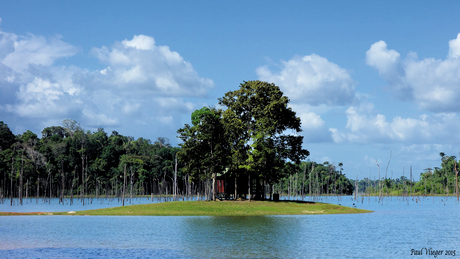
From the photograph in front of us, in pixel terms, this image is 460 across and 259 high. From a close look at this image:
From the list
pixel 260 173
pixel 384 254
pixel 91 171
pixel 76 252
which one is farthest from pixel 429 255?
pixel 91 171

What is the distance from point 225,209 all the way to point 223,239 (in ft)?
96.6

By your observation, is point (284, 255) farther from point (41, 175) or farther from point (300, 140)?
point (41, 175)

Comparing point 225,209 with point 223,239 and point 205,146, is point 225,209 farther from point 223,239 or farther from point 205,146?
point 223,239

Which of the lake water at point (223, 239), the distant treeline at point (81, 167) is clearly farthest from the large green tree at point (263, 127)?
the distant treeline at point (81, 167)

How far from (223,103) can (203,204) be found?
766 inches

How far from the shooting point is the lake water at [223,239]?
33375mm

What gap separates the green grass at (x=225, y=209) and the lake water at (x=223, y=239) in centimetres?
1035

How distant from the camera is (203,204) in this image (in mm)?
72062

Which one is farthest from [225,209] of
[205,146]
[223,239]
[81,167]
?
[81,167]

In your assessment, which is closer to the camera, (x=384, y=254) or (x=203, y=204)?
(x=384, y=254)

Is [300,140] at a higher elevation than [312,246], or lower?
higher

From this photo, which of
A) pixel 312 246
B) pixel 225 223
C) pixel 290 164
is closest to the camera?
pixel 312 246

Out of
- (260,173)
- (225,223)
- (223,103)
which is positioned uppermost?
(223,103)

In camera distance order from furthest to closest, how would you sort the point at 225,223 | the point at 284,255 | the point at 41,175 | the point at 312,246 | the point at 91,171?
the point at 91,171, the point at 41,175, the point at 225,223, the point at 312,246, the point at 284,255
